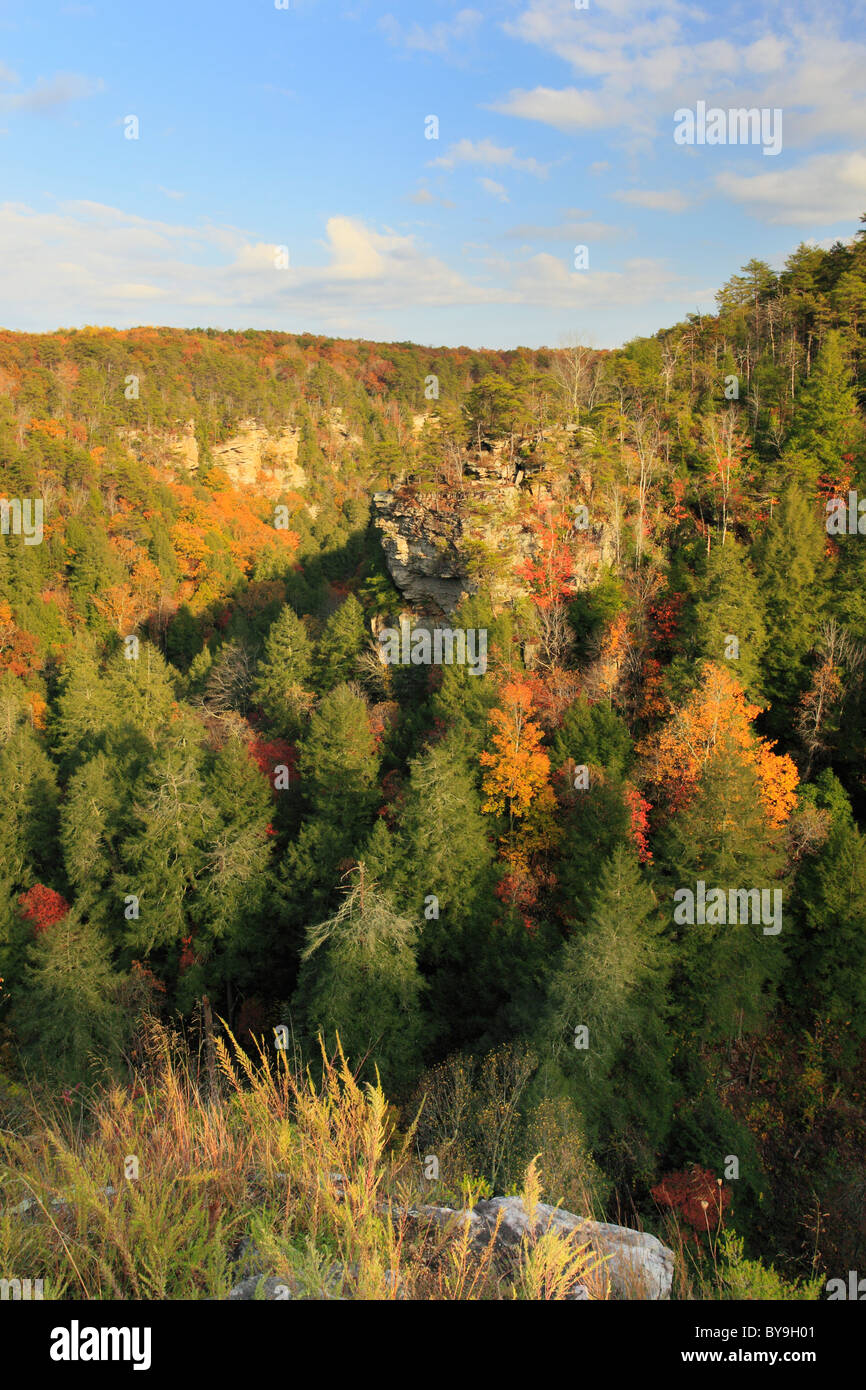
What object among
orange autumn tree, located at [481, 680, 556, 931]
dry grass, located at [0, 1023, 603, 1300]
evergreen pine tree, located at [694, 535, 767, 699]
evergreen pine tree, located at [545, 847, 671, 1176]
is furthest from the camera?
evergreen pine tree, located at [694, 535, 767, 699]

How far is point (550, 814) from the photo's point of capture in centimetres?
2242

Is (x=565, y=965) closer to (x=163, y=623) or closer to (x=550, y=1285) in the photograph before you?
(x=550, y=1285)

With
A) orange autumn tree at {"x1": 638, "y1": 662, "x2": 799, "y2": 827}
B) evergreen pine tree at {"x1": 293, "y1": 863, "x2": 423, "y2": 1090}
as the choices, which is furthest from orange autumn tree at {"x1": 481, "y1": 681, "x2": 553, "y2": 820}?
evergreen pine tree at {"x1": 293, "y1": 863, "x2": 423, "y2": 1090}

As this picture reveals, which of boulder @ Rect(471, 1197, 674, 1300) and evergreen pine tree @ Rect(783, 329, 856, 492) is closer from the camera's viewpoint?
boulder @ Rect(471, 1197, 674, 1300)

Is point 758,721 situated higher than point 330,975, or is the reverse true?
point 758,721

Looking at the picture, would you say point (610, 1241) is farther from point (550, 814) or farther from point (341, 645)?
point (341, 645)

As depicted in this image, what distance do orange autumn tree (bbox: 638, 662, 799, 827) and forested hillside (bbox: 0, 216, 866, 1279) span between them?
12cm

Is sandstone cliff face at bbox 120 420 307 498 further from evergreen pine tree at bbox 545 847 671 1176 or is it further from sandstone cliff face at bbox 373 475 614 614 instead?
evergreen pine tree at bbox 545 847 671 1176

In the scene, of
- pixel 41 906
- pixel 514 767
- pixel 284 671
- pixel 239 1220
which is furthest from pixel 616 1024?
pixel 284 671

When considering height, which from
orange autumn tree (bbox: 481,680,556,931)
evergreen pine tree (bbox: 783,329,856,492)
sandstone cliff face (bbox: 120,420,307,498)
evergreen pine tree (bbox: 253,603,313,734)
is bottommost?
orange autumn tree (bbox: 481,680,556,931)

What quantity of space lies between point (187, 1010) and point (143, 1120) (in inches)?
707

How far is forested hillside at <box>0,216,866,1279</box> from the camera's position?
1593 cm

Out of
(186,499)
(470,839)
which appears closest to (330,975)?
(470,839)

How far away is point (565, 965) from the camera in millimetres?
15602
